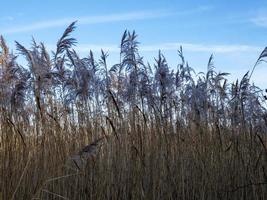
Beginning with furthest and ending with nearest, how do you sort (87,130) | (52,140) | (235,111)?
(235,111) < (87,130) < (52,140)

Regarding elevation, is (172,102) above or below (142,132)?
above

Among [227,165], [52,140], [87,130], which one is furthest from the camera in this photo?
[87,130]

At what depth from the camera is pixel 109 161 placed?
4680 mm

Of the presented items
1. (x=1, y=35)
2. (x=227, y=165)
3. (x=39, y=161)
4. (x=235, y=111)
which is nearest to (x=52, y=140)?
(x=39, y=161)

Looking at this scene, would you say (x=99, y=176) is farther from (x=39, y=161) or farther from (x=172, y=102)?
(x=172, y=102)

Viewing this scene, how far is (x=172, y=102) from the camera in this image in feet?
20.0

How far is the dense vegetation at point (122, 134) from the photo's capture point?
4418 mm

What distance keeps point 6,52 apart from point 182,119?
2400 millimetres

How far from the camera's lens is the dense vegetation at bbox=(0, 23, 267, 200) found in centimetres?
442

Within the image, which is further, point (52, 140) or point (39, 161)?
point (52, 140)

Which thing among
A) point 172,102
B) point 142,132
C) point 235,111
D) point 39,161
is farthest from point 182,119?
point 39,161

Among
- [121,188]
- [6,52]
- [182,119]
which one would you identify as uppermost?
[6,52]

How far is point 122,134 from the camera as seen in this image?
194 inches

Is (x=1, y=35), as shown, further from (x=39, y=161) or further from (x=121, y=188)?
(x=121, y=188)
